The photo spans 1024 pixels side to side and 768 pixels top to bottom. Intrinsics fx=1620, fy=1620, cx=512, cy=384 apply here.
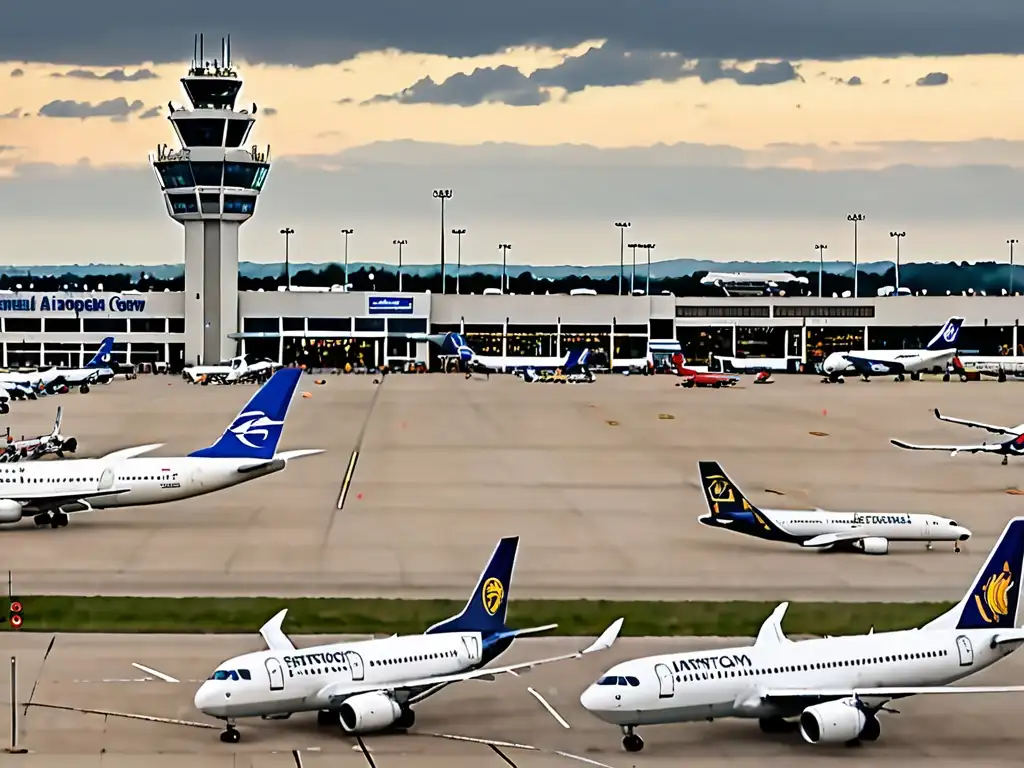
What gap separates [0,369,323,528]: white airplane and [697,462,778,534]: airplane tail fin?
56.3ft

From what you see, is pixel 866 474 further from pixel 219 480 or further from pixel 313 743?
pixel 313 743

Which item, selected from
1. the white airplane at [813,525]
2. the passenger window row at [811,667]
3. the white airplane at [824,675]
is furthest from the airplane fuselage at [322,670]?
the white airplane at [813,525]

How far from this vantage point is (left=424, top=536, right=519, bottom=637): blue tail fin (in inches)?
1443

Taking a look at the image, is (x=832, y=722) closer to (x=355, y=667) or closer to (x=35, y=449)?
(x=355, y=667)

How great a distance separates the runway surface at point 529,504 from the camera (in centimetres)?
5603

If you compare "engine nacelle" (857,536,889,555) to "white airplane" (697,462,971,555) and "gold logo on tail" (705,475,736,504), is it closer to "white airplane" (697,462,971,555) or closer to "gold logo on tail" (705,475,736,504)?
"white airplane" (697,462,971,555)

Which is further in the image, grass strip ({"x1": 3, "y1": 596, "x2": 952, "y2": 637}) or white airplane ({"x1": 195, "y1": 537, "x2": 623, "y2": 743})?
grass strip ({"x1": 3, "y1": 596, "x2": 952, "y2": 637})

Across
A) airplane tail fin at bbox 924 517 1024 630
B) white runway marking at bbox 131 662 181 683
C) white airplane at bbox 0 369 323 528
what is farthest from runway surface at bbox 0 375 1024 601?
airplane tail fin at bbox 924 517 1024 630

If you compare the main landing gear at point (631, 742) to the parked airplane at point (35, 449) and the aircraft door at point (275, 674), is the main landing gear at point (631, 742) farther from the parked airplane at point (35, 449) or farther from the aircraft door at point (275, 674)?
the parked airplane at point (35, 449)

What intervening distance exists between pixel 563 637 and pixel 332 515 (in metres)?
30.2

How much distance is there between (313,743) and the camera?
33.5 m

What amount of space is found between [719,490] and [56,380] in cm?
12539

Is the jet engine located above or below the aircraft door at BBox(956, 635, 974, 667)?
below

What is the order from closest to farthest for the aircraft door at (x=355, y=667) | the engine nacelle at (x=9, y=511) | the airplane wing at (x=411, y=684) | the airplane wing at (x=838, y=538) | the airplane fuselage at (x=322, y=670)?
the airplane fuselage at (x=322, y=670) → the airplane wing at (x=411, y=684) → the aircraft door at (x=355, y=667) → the airplane wing at (x=838, y=538) → the engine nacelle at (x=9, y=511)
